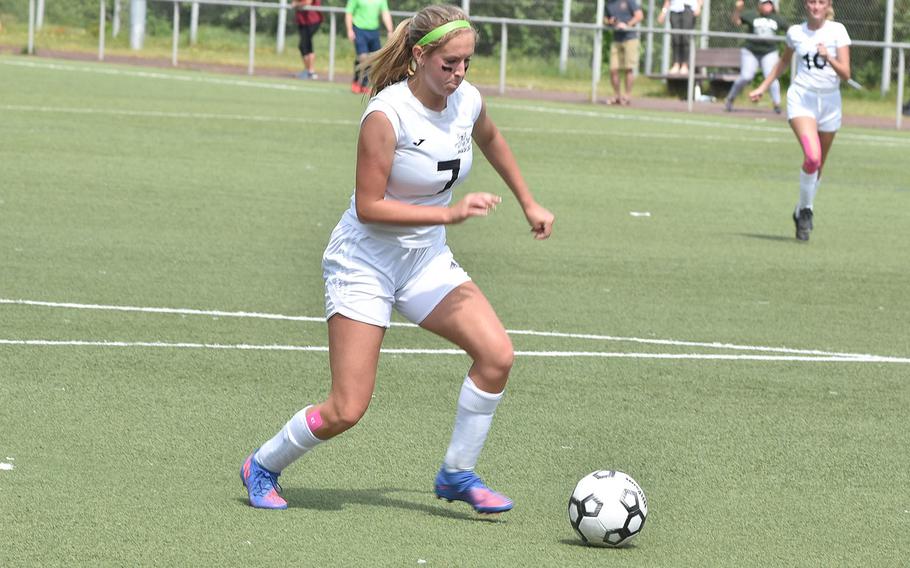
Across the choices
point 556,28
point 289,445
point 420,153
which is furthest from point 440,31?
point 556,28

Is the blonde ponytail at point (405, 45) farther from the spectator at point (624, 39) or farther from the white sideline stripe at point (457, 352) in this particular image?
the spectator at point (624, 39)

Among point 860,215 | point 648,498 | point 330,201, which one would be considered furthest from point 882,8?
point 648,498

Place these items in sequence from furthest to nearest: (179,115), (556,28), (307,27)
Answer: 1. (556,28)
2. (307,27)
3. (179,115)

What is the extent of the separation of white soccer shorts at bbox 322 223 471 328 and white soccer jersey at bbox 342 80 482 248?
0.16 feet

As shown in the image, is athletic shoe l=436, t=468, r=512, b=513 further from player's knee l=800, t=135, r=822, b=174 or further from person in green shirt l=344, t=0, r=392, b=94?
person in green shirt l=344, t=0, r=392, b=94

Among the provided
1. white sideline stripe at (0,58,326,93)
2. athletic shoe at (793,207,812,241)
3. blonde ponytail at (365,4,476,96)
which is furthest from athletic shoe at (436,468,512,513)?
white sideline stripe at (0,58,326,93)

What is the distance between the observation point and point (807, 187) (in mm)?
14742

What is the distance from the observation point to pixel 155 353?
30.2 ft

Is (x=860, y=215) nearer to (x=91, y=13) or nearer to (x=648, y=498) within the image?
(x=648, y=498)

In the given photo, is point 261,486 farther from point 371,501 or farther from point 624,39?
point 624,39

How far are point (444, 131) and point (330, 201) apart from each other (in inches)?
404

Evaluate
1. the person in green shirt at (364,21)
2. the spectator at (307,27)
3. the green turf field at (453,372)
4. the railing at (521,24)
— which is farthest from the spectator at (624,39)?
the green turf field at (453,372)

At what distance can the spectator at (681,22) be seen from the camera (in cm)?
3331

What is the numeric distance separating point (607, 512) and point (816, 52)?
9740 mm
